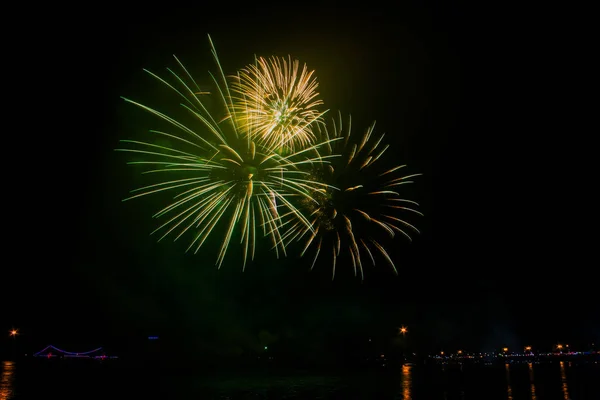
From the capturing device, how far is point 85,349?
10300 cm

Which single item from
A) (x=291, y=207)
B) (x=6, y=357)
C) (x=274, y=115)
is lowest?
(x=6, y=357)

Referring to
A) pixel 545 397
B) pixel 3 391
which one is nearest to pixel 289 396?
pixel 545 397

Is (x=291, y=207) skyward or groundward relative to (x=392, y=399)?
skyward

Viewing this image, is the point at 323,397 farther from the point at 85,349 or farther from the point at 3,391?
the point at 85,349

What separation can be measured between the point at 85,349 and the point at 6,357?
53.8ft

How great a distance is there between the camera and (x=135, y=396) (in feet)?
65.7

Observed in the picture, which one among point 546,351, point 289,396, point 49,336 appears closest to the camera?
point 289,396

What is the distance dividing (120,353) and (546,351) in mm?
150572

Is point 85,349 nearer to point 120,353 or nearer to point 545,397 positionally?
point 120,353

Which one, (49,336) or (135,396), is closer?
(135,396)

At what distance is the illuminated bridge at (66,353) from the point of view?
320 ft

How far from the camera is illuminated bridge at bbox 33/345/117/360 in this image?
9746 cm

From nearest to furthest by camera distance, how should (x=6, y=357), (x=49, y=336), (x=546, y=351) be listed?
(x=6, y=357) < (x=49, y=336) < (x=546, y=351)

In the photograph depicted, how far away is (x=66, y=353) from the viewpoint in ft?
325
